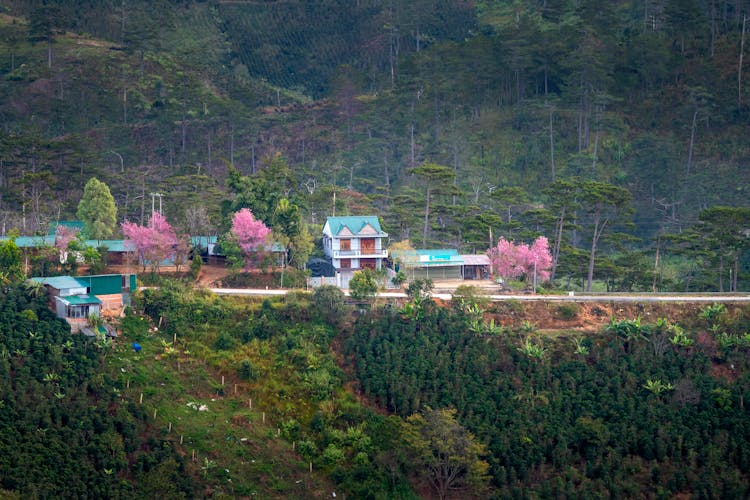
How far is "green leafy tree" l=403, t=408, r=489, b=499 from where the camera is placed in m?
57.2

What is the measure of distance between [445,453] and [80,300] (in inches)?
Result: 932

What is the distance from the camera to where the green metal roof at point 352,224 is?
7794 cm

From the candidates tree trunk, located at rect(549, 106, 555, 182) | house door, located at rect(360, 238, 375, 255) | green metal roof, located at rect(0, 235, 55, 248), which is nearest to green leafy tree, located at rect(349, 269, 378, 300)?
house door, located at rect(360, 238, 375, 255)

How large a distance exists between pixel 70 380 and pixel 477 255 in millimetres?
34001

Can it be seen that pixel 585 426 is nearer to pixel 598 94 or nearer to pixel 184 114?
pixel 598 94

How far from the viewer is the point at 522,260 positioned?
75.8 m

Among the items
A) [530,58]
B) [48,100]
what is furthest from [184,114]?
[530,58]

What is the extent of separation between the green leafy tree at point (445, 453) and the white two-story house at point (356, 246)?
2027cm

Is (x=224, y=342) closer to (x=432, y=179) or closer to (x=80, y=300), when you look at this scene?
(x=80, y=300)

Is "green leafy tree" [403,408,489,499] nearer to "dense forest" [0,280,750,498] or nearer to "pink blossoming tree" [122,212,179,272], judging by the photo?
"dense forest" [0,280,750,498]

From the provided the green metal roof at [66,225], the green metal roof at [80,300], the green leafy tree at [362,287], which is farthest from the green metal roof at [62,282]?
the green leafy tree at [362,287]

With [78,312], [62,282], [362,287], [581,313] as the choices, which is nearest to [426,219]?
[362,287]

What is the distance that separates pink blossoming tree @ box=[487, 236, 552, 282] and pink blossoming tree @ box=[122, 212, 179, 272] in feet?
73.3

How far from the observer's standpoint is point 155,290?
68.4 m
